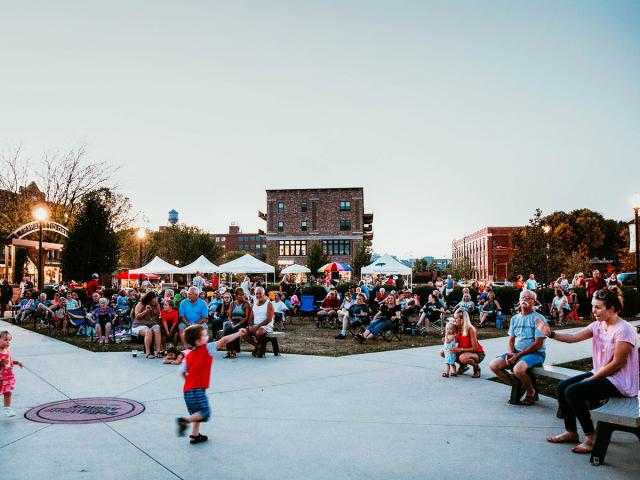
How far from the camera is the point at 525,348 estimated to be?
707cm

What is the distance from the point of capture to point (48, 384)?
8047 millimetres

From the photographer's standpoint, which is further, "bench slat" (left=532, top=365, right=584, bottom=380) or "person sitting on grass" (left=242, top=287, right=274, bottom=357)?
"person sitting on grass" (left=242, top=287, right=274, bottom=357)

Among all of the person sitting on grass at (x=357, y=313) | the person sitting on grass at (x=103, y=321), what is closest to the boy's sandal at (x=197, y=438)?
the person sitting on grass at (x=103, y=321)

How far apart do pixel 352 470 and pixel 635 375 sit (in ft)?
9.53

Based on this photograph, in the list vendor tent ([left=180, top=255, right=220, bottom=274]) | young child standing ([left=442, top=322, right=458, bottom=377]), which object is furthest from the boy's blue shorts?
vendor tent ([left=180, top=255, right=220, bottom=274])

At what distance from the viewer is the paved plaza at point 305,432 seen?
4.55 meters

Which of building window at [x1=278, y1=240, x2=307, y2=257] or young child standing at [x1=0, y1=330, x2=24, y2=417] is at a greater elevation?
building window at [x1=278, y1=240, x2=307, y2=257]

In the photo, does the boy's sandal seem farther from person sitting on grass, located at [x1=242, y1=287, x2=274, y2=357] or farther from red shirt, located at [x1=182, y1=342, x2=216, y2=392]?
person sitting on grass, located at [x1=242, y1=287, x2=274, y2=357]

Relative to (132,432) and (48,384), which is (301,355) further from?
(132,432)

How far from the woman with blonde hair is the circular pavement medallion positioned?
5.37m

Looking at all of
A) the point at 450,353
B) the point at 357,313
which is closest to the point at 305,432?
the point at 450,353

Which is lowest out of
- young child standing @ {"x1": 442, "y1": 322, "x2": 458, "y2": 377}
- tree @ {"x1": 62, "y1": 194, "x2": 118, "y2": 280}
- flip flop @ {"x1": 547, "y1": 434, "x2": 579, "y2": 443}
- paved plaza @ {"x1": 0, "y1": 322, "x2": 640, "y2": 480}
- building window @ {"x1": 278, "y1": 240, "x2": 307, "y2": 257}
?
paved plaza @ {"x1": 0, "y1": 322, "x2": 640, "y2": 480}

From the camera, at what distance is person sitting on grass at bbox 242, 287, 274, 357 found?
11070 millimetres

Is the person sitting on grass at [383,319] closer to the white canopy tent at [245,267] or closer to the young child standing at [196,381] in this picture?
the young child standing at [196,381]
